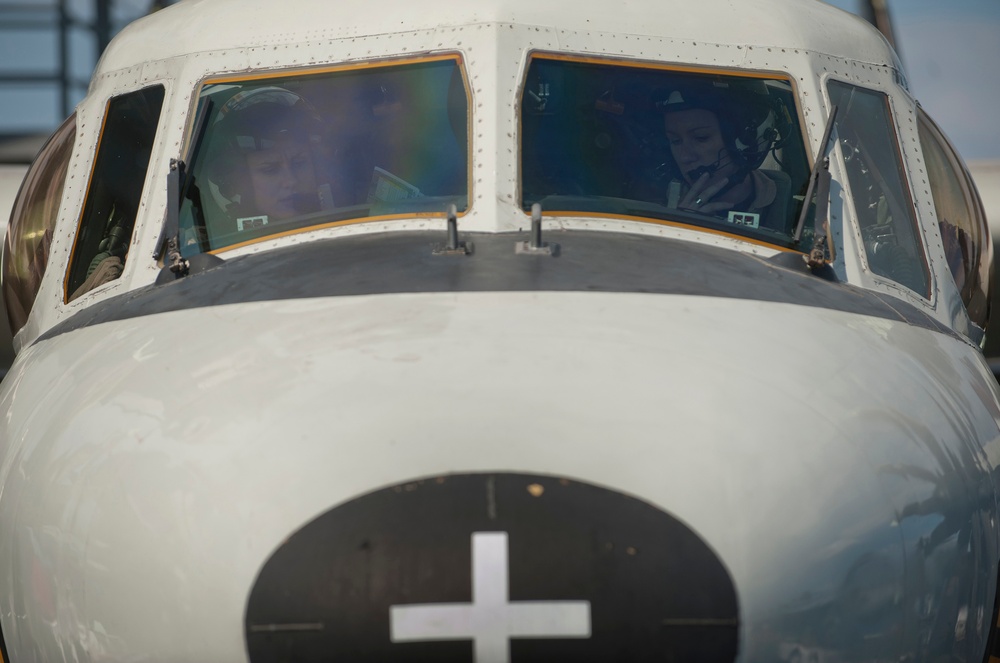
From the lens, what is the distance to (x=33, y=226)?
17.0 feet

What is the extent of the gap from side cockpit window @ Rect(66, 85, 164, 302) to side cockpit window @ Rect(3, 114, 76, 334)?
1.03 ft

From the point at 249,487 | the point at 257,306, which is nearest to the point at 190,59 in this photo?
the point at 257,306

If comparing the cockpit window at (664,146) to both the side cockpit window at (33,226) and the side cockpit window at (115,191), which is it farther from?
the side cockpit window at (33,226)

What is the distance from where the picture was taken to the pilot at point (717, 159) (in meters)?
4.17

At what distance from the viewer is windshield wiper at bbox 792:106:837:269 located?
3.97 meters

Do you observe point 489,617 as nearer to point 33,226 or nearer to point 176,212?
point 176,212

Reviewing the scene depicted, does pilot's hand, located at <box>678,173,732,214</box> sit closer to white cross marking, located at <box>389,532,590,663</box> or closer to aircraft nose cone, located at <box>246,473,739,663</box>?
aircraft nose cone, located at <box>246,473,739,663</box>

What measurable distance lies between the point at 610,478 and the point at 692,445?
0.20 metres

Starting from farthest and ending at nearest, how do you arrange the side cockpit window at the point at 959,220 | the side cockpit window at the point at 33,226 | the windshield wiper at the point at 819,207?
the side cockpit window at the point at 33,226, the side cockpit window at the point at 959,220, the windshield wiper at the point at 819,207

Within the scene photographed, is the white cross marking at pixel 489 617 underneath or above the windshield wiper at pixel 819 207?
underneath

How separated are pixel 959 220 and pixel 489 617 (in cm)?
321

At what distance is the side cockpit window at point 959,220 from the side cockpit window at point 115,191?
9.05ft

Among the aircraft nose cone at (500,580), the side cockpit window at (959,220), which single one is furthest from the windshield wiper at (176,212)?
the side cockpit window at (959,220)

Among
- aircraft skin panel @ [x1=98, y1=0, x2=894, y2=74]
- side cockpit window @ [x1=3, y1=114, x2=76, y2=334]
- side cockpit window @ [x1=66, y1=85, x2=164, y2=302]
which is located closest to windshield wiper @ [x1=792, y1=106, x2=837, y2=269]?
aircraft skin panel @ [x1=98, y1=0, x2=894, y2=74]
